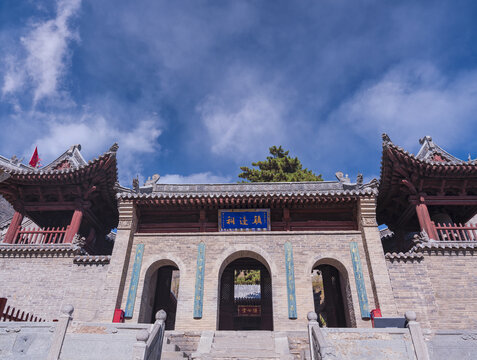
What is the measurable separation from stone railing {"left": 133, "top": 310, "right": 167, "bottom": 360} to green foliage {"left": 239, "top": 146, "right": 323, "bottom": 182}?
17.8m

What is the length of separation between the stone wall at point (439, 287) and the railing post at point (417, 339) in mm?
3484

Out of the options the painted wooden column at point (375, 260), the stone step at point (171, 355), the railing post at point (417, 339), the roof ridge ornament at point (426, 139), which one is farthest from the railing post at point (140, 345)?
the roof ridge ornament at point (426, 139)

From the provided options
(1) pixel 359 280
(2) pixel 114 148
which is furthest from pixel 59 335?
(1) pixel 359 280

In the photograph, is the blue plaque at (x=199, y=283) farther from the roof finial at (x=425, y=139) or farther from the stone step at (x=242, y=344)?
the roof finial at (x=425, y=139)

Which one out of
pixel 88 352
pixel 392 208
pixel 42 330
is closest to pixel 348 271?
pixel 392 208

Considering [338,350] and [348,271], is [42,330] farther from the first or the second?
[348,271]

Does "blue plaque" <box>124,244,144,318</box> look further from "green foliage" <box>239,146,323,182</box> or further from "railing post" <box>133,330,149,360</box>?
"green foliage" <box>239,146,323,182</box>

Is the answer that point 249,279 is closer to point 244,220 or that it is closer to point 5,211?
point 244,220

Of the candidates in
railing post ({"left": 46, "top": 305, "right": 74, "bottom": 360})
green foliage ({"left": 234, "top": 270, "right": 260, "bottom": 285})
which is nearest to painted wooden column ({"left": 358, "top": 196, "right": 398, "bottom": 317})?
railing post ({"left": 46, "top": 305, "right": 74, "bottom": 360})

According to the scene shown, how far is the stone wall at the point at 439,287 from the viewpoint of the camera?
403 inches

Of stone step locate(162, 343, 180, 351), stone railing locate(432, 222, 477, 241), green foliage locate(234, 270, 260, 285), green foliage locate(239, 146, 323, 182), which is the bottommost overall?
stone step locate(162, 343, 180, 351)

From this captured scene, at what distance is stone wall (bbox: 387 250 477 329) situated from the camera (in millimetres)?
10227

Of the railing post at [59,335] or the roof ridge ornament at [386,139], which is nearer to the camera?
the railing post at [59,335]

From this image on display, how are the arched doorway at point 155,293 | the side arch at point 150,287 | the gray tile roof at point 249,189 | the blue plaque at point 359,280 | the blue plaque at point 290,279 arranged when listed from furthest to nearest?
the gray tile roof at point 249,189
the arched doorway at point 155,293
the side arch at point 150,287
the blue plaque at point 290,279
the blue plaque at point 359,280
